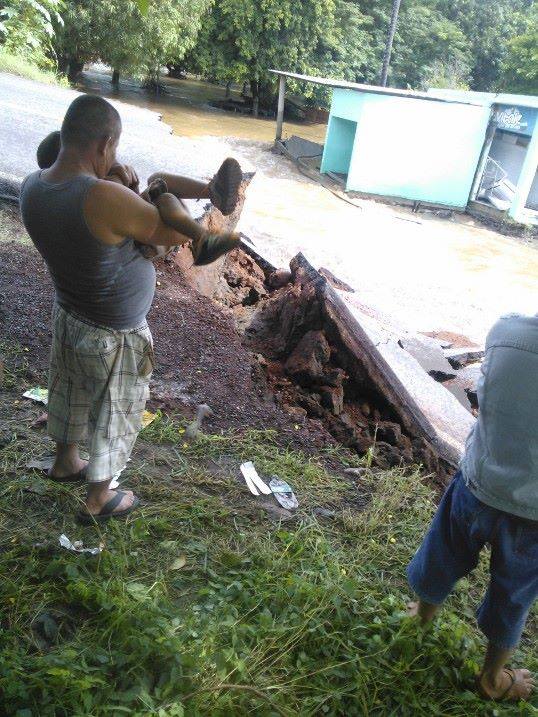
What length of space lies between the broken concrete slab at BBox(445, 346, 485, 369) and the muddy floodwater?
17.6 metres

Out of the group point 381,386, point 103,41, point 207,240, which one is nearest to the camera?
point 207,240

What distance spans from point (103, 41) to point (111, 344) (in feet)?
76.1

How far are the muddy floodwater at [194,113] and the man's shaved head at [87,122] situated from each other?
21.7m

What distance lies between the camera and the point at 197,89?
118ft

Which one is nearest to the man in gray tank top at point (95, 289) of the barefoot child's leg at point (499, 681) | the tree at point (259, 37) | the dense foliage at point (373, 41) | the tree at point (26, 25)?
the barefoot child's leg at point (499, 681)

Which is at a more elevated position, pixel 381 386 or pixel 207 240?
pixel 207 240

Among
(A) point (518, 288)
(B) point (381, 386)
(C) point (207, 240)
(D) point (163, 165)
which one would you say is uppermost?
(C) point (207, 240)

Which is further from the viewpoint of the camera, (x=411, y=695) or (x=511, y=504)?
(x=411, y=695)

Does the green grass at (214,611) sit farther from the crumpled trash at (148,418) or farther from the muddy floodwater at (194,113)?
the muddy floodwater at (194,113)

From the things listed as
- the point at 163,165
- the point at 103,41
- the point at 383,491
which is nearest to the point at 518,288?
the point at 163,165

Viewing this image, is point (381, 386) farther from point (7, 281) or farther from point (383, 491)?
point (7, 281)

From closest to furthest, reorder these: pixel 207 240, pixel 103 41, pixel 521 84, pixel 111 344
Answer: pixel 207 240
pixel 111 344
pixel 103 41
pixel 521 84

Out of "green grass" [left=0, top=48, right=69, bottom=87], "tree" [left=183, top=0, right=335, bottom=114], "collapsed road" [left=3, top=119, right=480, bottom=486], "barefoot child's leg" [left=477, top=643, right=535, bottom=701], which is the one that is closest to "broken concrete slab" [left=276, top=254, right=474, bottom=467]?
"collapsed road" [left=3, top=119, right=480, bottom=486]

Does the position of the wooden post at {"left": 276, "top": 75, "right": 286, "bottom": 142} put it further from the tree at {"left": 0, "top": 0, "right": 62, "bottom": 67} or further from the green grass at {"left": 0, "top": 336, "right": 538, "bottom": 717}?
the green grass at {"left": 0, "top": 336, "right": 538, "bottom": 717}
